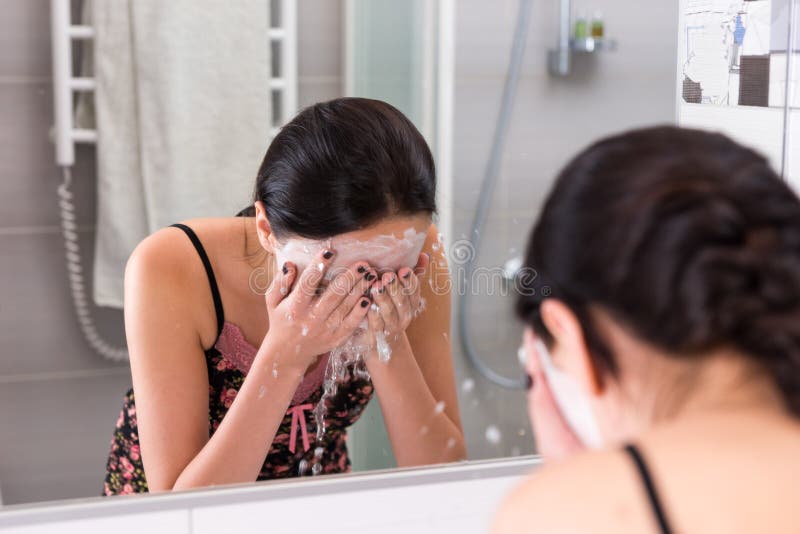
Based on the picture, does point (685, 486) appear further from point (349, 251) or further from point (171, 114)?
point (171, 114)

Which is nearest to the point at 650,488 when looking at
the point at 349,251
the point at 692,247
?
the point at 692,247

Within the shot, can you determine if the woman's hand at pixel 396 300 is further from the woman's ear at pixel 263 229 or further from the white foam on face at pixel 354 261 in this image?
the woman's ear at pixel 263 229

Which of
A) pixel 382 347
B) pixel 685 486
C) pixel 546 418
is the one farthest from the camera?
pixel 382 347

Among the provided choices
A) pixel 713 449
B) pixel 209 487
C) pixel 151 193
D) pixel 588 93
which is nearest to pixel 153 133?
pixel 151 193

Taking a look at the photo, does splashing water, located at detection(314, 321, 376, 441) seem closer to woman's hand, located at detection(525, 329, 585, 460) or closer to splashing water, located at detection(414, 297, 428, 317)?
splashing water, located at detection(414, 297, 428, 317)

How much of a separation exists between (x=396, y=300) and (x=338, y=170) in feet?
0.54

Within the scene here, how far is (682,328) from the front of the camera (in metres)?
0.45

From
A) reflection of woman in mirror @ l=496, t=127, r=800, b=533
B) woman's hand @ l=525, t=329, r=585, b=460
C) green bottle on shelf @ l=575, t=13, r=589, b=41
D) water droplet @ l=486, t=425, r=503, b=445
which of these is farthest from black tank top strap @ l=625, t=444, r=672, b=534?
green bottle on shelf @ l=575, t=13, r=589, b=41

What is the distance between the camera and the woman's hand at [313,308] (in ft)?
2.88

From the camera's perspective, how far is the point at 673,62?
1.05 meters

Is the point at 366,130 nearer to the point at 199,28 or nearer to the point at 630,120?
the point at 199,28

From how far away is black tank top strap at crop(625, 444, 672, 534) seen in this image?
0.42m

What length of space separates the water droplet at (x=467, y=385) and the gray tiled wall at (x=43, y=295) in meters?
0.36

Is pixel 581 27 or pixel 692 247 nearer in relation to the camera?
pixel 692 247
